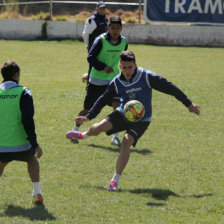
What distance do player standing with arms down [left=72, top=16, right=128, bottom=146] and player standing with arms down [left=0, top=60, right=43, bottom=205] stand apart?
3336mm

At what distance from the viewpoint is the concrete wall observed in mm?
27297

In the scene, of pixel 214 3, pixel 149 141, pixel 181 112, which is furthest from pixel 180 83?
pixel 214 3

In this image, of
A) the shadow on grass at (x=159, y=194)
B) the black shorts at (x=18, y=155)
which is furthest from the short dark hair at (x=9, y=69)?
the shadow on grass at (x=159, y=194)

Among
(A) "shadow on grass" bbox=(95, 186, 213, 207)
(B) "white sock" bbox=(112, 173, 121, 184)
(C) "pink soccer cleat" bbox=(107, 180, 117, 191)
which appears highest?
(B) "white sock" bbox=(112, 173, 121, 184)

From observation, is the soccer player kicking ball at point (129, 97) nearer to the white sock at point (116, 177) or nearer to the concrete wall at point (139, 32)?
the white sock at point (116, 177)

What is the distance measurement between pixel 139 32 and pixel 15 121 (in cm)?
2185

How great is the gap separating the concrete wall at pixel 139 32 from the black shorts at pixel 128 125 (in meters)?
20.1

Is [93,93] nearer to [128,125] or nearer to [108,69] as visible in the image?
[108,69]

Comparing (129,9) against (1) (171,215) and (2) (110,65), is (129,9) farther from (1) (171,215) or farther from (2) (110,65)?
(1) (171,215)

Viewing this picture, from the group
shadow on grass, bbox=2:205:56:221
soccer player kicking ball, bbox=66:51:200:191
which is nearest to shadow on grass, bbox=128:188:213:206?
soccer player kicking ball, bbox=66:51:200:191

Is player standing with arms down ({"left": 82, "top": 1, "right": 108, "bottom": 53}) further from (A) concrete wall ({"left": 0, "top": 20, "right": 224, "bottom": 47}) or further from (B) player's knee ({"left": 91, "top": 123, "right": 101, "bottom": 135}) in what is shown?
(A) concrete wall ({"left": 0, "top": 20, "right": 224, "bottom": 47})

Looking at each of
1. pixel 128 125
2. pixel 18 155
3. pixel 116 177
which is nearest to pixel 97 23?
pixel 128 125

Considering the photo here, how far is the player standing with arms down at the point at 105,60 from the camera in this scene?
9.53m

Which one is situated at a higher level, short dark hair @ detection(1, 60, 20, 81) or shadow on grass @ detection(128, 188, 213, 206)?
short dark hair @ detection(1, 60, 20, 81)
